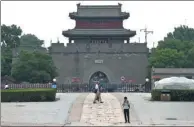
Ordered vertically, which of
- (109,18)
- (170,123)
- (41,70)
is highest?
(109,18)

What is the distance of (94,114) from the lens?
23.3m

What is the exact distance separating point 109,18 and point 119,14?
172 centimetres

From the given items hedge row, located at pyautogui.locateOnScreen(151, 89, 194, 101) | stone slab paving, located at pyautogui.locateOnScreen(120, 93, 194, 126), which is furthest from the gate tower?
stone slab paving, located at pyautogui.locateOnScreen(120, 93, 194, 126)

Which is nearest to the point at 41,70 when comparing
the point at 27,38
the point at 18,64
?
the point at 18,64

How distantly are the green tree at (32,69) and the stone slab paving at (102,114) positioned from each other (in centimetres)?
2914

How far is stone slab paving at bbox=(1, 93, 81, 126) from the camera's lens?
2019 cm

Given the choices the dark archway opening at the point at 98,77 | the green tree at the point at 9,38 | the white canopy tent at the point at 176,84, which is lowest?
the white canopy tent at the point at 176,84

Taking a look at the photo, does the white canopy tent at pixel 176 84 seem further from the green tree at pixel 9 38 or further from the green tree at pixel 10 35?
the green tree at pixel 10 35

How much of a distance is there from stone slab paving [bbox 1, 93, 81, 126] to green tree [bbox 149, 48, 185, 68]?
118 feet

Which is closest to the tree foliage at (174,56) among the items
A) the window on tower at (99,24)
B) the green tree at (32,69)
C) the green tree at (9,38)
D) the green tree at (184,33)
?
the window on tower at (99,24)

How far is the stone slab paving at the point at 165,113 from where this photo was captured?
67.3 ft

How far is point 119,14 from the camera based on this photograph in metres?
71.4

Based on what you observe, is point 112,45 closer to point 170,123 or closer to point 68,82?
point 68,82

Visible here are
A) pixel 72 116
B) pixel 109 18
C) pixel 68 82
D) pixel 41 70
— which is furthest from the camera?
pixel 109 18
